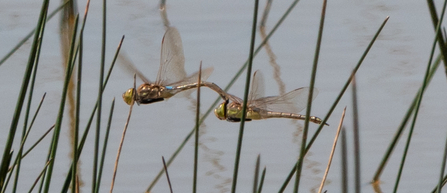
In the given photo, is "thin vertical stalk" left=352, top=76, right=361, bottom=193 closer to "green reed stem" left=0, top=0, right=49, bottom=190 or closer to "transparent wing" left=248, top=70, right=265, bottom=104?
"green reed stem" left=0, top=0, right=49, bottom=190

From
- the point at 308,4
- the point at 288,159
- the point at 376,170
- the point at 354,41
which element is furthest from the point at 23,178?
the point at 308,4

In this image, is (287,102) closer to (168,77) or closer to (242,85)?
(168,77)

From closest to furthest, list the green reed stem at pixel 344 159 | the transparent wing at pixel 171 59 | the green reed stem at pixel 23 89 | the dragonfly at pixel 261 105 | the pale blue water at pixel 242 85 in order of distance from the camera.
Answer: the green reed stem at pixel 344 159 < the green reed stem at pixel 23 89 < the dragonfly at pixel 261 105 < the transparent wing at pixel 171 59 < the pale blue water at pixel 242 85

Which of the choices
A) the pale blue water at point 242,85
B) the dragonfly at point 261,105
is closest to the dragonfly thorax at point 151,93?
the dragonfly at point 261,105

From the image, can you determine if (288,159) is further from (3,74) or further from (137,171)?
(3,74)

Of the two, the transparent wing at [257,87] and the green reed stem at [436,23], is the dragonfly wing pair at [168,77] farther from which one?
the green reed stem at [436,23]

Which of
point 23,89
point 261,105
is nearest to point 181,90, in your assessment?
point 261,105
